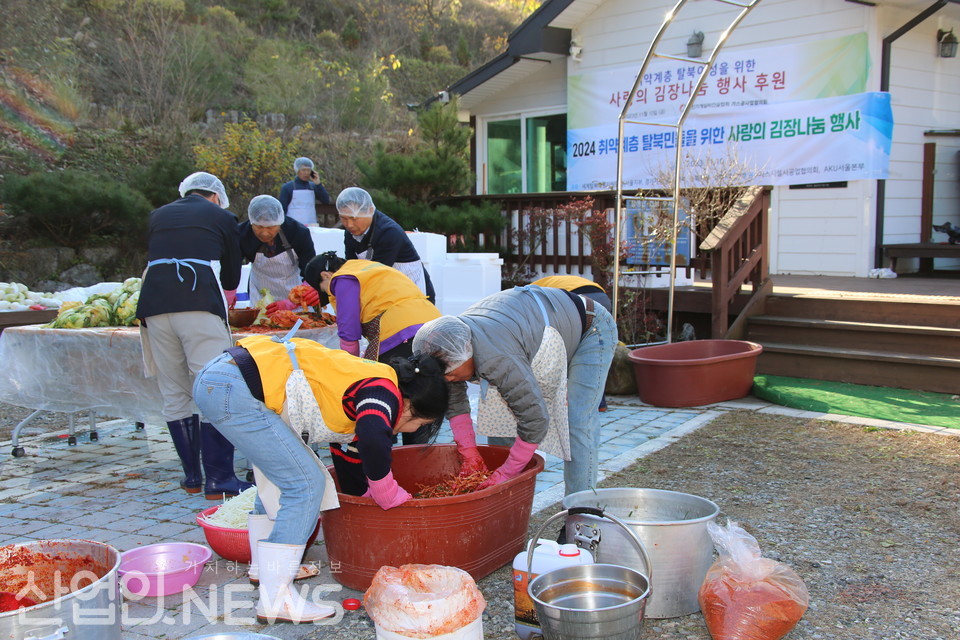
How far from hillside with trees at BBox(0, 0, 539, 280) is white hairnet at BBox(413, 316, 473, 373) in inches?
301

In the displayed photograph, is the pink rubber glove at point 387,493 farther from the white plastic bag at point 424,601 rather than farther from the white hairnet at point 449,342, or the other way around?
the white hairnet at point 449,342

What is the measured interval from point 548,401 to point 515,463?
450 millimetres

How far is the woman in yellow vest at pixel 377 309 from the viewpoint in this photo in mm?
4508

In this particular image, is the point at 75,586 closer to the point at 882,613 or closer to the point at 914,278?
the point at 882,613

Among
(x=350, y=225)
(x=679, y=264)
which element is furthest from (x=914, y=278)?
(x=350, y=225)

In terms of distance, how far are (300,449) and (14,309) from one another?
597 centimetres

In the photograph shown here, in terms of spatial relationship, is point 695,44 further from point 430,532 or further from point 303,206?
point 430,532

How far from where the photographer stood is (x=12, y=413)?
784 cm

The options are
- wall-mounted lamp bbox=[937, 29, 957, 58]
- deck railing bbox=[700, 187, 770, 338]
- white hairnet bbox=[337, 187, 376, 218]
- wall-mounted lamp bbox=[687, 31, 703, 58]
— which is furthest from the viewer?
wall-mounted lamp bbox=[687, 31, 703, 58]

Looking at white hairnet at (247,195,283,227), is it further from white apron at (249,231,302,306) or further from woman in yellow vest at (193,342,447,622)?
woman in yellow vest at (193,342,447,622)

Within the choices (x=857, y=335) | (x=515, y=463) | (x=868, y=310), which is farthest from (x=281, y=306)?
(x=868, y=310)

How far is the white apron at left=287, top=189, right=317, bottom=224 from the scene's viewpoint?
1022 centimetres

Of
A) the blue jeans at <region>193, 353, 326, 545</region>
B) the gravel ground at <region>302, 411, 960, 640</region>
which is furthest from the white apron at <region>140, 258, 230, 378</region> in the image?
the gravel ground at <region>302, 411, 960, 640</region>

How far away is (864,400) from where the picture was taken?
6668 mm
